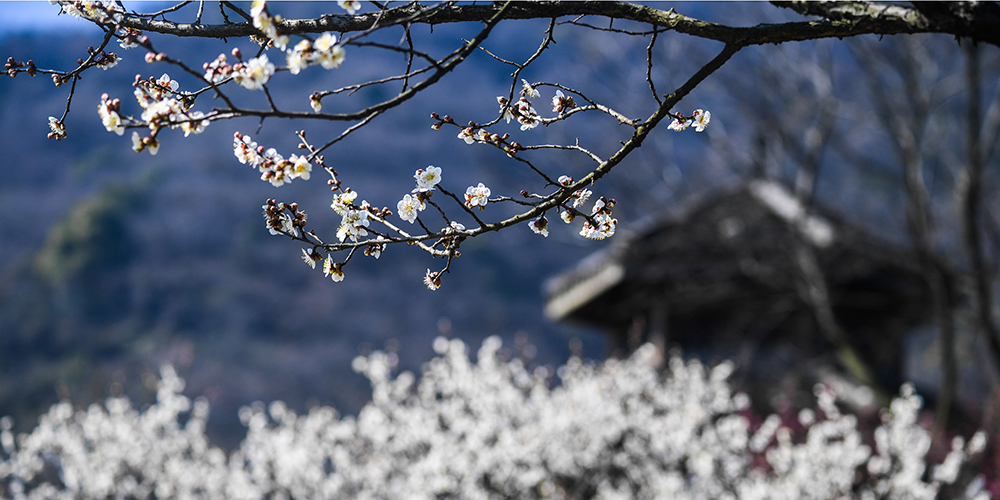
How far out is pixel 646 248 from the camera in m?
6.53

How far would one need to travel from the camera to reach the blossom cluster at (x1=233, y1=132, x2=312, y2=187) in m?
1.41

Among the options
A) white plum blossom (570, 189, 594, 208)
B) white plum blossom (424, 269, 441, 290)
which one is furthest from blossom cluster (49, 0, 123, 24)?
white plum blossom (570, 189, 594, 208)

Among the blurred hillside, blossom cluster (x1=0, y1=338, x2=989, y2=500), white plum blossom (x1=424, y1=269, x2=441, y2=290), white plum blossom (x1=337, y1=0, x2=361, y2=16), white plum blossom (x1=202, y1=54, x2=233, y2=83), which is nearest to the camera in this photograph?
white plum blossom (x1=202, y1=54, x2=233, y2=83)

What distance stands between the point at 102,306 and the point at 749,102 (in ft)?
61.7

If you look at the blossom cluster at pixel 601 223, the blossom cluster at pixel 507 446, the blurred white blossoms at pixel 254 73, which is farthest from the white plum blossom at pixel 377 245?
the blossom cluster at pixel 507 446

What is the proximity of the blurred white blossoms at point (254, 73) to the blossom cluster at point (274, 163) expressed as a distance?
15 cm

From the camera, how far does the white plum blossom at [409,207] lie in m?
1.62

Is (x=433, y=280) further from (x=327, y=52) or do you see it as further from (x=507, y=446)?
(x=507, y=446)

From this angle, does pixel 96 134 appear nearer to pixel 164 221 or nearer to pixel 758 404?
pixel 164 221

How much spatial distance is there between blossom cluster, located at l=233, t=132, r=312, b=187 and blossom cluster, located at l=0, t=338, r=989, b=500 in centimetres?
388

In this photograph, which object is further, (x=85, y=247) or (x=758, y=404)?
(x=85, y=247)

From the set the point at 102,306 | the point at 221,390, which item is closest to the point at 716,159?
the point at 221,390

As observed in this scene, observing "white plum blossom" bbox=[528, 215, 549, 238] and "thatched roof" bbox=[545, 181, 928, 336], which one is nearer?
"white plum blossom" bbox=[528, 215, 549, 238]

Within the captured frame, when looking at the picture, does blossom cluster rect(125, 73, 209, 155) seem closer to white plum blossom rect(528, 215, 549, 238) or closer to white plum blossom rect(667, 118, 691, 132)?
white plum blossom rect(528, 215, 549, 238)
